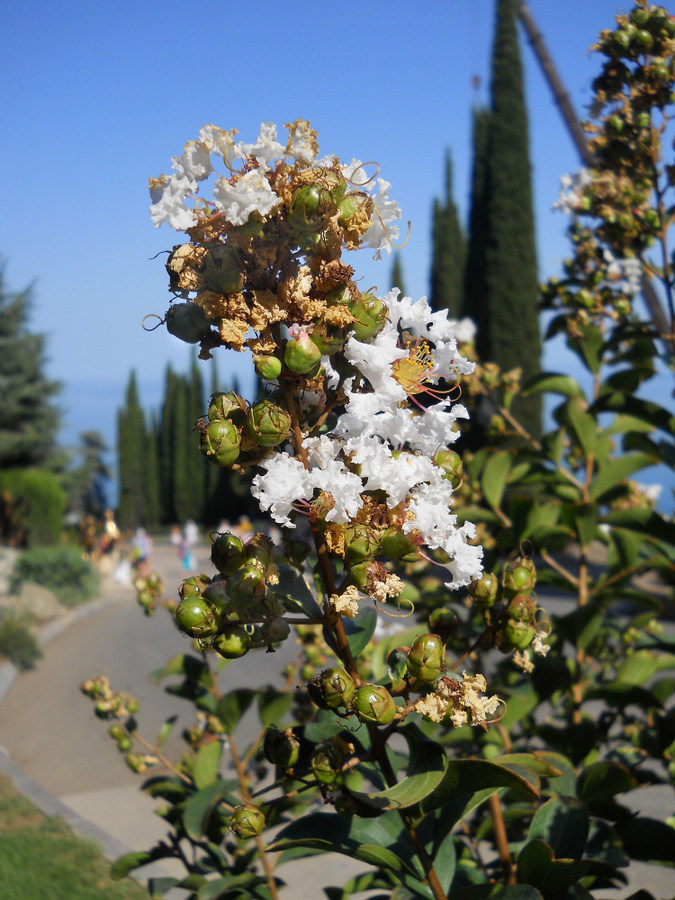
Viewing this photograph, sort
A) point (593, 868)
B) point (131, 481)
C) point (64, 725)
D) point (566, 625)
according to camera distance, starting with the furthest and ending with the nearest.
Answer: point (131, 481)
point (64, 725)
point (566, 625)
point (593, 868)

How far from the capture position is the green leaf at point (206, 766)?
7.76 ft

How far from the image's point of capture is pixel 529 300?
22.6 m

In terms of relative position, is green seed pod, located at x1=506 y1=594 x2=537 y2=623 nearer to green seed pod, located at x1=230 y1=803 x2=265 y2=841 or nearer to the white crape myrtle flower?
green seed pod, located at x1=230 y1=803 x2=265 y2=841

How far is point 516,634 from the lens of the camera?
4.14 ft

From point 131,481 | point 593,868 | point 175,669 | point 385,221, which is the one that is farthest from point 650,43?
point 131,481

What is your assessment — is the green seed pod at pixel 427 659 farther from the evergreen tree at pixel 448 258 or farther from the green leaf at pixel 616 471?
the evergreen tree at pixel 448 258

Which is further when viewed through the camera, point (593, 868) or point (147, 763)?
point (147, 763)

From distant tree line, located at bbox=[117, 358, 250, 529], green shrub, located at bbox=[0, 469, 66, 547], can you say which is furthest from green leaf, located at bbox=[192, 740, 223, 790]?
distant tree line, located at bbox=[117, 358, 250, 529]

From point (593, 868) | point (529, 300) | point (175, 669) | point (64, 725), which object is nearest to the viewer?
point (593, 868)

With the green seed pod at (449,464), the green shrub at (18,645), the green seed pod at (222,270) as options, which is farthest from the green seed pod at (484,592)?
the green shrub at (18,645)

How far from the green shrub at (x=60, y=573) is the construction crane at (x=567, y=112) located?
1390 centimetres

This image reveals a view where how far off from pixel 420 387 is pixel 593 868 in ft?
3.20

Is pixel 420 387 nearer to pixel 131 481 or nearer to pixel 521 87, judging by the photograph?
pixel 521 87

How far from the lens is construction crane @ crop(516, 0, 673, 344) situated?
100.0 inches
